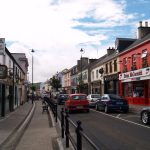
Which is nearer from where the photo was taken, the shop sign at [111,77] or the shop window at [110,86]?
the shop sign at [111,77]

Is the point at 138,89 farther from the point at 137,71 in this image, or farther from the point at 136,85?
the point at 137,71

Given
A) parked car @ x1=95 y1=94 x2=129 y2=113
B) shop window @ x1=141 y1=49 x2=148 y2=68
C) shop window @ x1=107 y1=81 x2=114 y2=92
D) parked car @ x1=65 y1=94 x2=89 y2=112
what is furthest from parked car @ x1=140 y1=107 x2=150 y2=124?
shop window @ x1=107 y1=81 x2=114 y2=92

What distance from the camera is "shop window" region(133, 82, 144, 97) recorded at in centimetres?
3659

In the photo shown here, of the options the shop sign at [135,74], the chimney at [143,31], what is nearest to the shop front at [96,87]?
the shop sign at [135,74]

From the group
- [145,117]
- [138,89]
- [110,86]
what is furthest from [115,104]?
[110,86]

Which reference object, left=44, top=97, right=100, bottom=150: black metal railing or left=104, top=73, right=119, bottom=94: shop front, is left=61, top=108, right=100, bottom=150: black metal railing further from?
left=104, top=73, right=119, bottom=94: shop front

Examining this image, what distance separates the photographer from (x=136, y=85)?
38281mm

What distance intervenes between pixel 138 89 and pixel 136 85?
0.73 m

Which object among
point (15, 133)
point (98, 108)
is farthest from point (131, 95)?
point (15, 133)

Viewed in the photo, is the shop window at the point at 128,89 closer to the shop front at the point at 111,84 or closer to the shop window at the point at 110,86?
the shop front at the point at 111,84

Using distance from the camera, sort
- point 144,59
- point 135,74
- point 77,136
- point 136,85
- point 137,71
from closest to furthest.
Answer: point 77,136 < point 144,59 < point 137,71 < point 135,74 < point 136,85

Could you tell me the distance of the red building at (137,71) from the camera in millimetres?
34750

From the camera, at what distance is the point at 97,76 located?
5678 cm

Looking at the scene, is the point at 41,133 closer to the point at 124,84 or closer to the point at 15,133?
the point at 15,133
